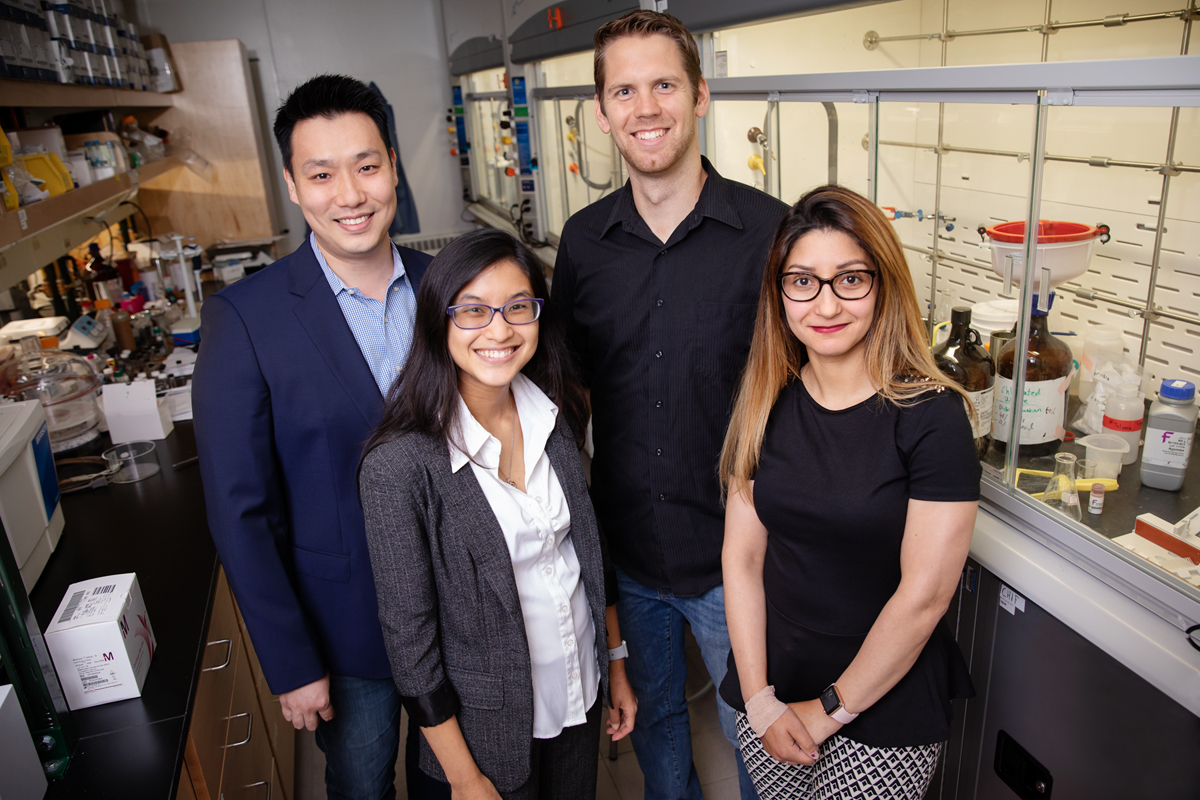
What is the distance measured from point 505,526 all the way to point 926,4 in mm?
1683

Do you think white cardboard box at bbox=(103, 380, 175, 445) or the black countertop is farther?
white cardboard box at bbox=(103, 380, 175, 445)

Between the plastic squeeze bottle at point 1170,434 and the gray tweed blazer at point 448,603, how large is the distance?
1122mm

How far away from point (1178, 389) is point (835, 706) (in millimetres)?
789

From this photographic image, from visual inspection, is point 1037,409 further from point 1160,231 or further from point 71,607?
point 71,607

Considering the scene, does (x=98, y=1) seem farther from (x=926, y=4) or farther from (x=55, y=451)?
(x=926, y=4)

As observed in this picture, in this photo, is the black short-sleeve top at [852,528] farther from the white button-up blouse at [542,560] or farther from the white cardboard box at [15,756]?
the white cardboard box at [15,756]

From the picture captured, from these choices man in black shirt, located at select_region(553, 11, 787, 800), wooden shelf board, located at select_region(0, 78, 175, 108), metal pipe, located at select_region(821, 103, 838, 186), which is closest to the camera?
man in black shirt, located at select_region(553, 11, 787, 800)

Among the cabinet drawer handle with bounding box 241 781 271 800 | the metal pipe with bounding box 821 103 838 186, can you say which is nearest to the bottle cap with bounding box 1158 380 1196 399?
the metal pipe with bounding box 821 103 838 186

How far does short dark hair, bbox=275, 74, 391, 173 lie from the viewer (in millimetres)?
1316

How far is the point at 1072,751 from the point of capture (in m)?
1.33

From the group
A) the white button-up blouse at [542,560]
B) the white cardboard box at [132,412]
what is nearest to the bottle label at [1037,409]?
the white button-up blouse at [542,560]

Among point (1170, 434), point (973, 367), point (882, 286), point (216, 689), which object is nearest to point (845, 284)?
point (882, 286)

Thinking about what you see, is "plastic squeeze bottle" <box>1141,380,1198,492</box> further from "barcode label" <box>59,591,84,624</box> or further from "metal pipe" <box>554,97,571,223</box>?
"metal pipe" <box>554,97,571,223</box>

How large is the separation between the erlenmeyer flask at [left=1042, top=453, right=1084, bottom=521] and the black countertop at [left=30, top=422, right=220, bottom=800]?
1492 mm
